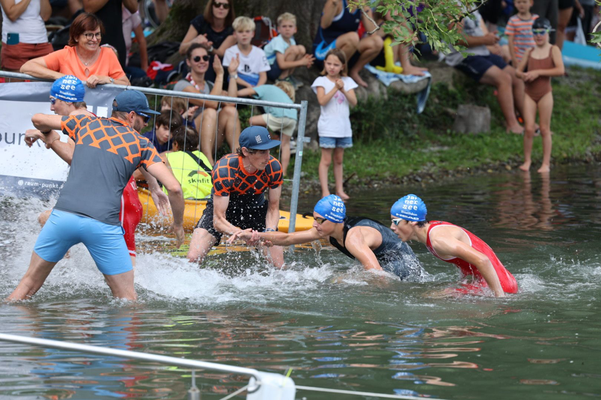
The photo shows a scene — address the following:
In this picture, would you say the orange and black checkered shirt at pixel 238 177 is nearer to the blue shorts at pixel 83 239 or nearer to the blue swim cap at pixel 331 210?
the blue swim cap at pixel 331 210

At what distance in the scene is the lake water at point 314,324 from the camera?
→ 4812 mm

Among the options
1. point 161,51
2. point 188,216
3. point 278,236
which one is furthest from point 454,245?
point 161,51

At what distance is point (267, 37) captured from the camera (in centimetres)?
1464

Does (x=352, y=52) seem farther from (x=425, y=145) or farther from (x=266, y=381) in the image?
(x=266, y=381)

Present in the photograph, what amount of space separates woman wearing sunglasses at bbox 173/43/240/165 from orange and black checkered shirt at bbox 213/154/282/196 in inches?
113

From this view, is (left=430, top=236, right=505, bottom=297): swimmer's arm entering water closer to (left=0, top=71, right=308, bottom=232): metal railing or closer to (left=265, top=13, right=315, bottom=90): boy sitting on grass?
(left=0, top=71, right=308, bottom=232): metal railing

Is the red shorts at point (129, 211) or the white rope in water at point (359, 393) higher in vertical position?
the red shorts at point (129, 211)

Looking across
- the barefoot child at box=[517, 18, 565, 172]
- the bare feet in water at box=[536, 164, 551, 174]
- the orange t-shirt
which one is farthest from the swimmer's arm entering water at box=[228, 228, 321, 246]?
the bare feet in water at box=[536, 164, 551, 174]

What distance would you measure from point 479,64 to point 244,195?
1020 centimetres

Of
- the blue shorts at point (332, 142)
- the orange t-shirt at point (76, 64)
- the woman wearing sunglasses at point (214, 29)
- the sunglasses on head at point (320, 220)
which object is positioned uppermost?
the woman wearing sunglasses at point (214, 29)

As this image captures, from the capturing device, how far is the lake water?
4.81m

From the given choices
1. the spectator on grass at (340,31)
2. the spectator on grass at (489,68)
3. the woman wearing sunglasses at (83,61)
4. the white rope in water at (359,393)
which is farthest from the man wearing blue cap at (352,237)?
the spectator on grass at (489,68)

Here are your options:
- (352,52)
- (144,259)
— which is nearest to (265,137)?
(144,259)

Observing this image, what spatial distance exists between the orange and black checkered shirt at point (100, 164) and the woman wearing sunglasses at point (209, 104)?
14.1 feet
